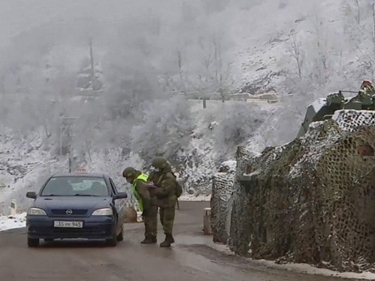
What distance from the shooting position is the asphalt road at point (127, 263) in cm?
1179

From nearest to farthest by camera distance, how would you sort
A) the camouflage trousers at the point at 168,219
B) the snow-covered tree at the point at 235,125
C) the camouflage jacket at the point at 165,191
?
1. the camouflage trousers at the point at 168,219
2. the camouflage jacket at the point at 165,191
3. the snow-covered tree at the point at 235,125

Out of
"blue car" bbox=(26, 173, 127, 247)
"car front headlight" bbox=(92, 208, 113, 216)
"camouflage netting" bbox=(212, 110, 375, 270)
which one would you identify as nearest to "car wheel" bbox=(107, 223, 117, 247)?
"blue car" bbox=(26, 173, 127, 247)

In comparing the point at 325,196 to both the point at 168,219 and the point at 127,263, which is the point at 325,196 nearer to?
the point at 127,263

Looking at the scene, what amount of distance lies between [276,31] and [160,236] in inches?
3860

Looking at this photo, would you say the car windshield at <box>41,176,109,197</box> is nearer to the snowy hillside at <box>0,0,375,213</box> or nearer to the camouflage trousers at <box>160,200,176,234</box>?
the camouflage trousers at <box>160,200,176,234</box>

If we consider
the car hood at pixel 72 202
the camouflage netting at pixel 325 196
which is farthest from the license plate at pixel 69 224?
the camouflage netting at pixel 325 196

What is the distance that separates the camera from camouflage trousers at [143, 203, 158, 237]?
17578 mm

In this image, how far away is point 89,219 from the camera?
53.5 ft

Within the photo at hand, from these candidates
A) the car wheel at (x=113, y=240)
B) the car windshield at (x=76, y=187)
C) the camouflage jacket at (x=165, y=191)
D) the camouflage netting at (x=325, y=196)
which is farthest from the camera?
the car windshield at (x=76, y=187)

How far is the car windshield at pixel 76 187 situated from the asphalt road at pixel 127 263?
1.01m

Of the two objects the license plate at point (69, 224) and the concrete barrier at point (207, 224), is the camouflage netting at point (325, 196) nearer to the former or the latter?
the license plate at point (69, 224)

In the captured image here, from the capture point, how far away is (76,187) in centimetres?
1770

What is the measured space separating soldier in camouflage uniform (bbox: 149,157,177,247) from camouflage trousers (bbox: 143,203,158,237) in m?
0.17

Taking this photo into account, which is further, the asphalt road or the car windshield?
the car windshield
